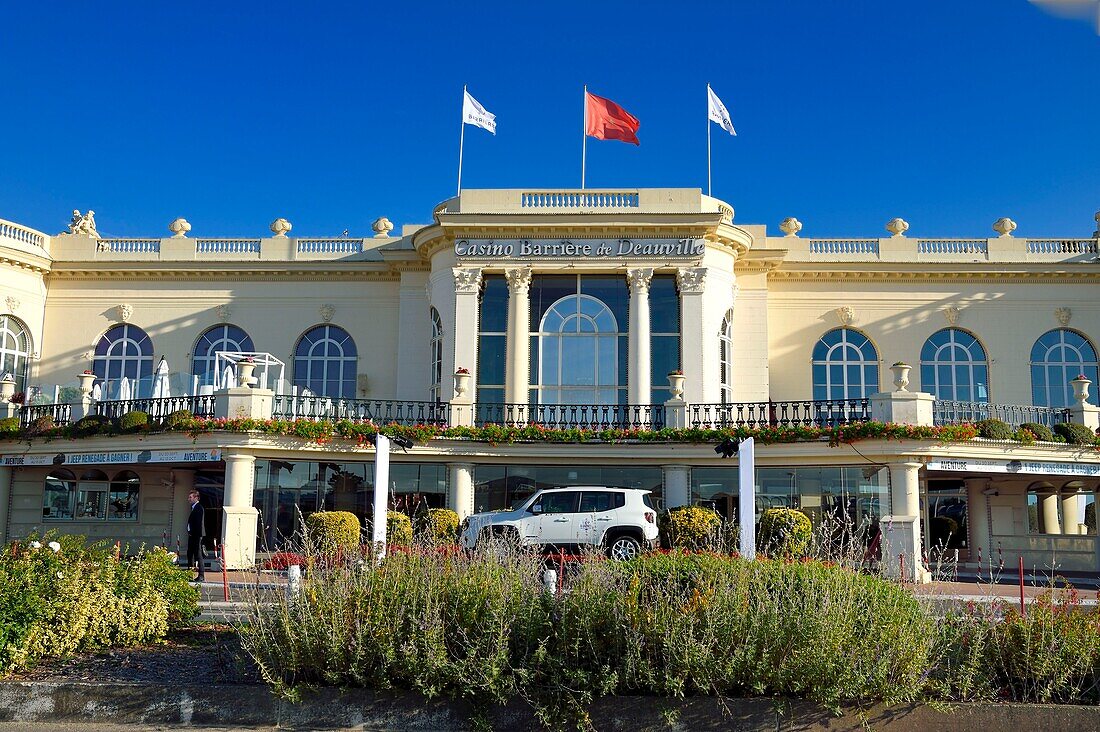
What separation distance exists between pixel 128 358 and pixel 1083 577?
2866cm

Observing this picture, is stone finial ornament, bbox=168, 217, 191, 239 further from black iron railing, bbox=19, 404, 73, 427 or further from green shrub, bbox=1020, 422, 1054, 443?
green shrub, bbox=1020, 422, 1054, 443

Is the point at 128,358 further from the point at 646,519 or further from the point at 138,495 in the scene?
the point at 646,519

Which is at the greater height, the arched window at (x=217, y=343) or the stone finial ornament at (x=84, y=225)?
the stone finial ornament at (x=84, y=225)

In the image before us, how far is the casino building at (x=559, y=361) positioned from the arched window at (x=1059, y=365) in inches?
3.3

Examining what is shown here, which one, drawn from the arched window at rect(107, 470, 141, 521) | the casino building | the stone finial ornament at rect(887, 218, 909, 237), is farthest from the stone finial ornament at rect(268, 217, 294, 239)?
the stone finial ornament at rect(887, 218, 909, 237)

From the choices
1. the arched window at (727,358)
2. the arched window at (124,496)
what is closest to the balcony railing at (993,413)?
the arched window at (727,358)

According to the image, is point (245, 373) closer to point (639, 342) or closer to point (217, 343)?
point (217, 343)

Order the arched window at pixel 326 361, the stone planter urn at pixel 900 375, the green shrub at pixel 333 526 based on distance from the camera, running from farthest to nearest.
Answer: the arched window at pixel 326 361
the stone planter urn at pixel 900 375
the green shrub at pixel 333 526

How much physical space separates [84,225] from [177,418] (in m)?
13.8

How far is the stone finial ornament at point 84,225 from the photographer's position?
111ft

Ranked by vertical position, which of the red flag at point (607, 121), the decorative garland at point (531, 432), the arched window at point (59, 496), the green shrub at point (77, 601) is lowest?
the green shrub at point (77, 601)

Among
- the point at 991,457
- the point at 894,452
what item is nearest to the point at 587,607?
the point at 894,452

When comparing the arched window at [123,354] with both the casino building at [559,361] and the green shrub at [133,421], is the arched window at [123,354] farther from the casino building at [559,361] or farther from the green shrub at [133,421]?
the green shrub at [133,421]

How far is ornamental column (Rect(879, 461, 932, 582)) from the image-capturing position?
2036cm
